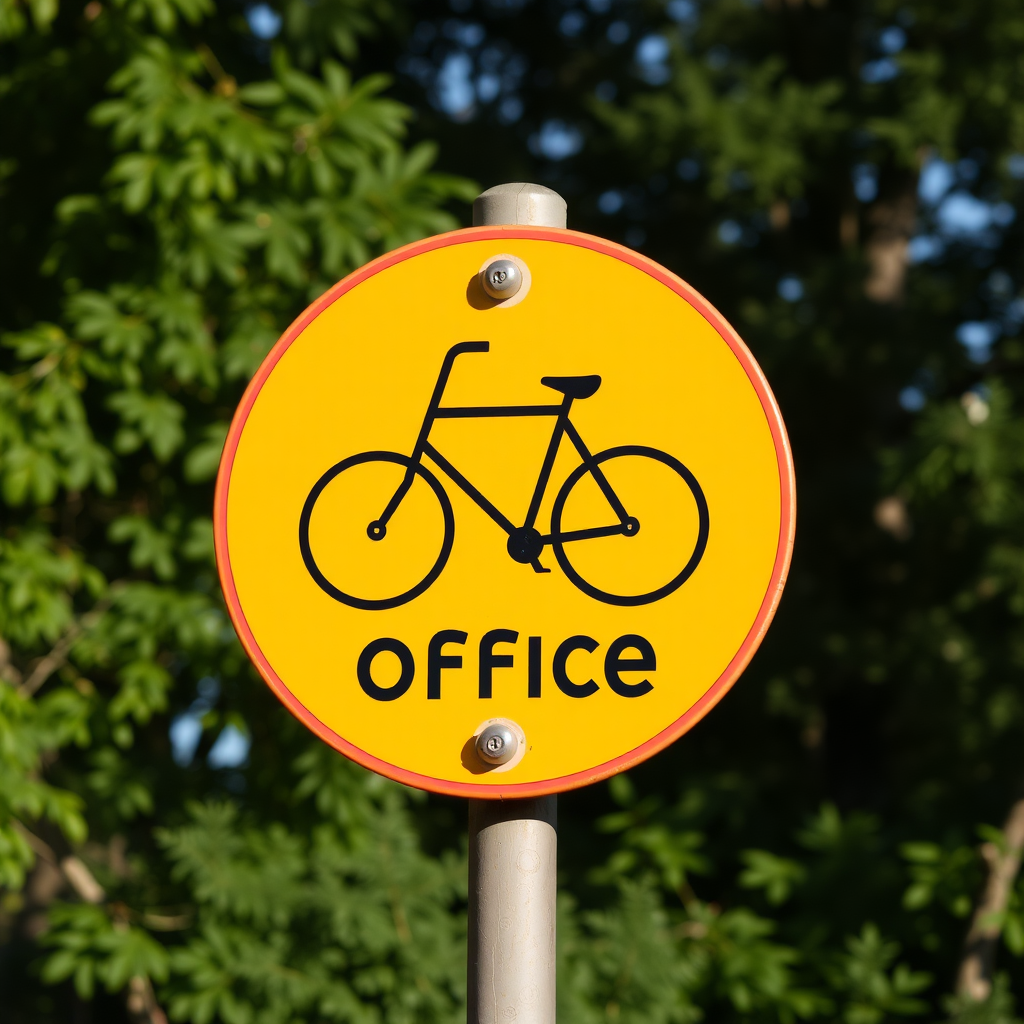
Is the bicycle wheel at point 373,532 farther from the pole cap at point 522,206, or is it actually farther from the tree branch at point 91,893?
the tree branch at point 91,893

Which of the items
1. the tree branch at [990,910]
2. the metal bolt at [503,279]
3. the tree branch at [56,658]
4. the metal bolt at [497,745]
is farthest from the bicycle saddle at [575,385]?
the tree branch at [990,910]

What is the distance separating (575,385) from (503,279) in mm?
148

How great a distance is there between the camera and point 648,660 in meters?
1.24

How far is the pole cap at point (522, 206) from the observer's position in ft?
4.43

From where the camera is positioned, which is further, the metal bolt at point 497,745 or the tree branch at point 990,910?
the tree branch at point 990,910

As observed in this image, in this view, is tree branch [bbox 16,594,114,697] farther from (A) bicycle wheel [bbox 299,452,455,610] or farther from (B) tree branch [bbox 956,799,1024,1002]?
(B) tree branch [bbox 956,799,1024,1002]

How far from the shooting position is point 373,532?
4.28ft

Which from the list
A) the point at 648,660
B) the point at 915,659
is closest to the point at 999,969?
the point at 915,659

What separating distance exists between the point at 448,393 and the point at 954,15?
4.52m

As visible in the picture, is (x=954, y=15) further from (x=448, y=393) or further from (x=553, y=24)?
(x=448, y=393)

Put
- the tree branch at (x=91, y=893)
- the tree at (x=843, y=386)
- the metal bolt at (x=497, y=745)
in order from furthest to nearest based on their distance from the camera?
1. the tree at (x=843, y=386)
2. the tree branch at (x=91, y=893)
3. the metal bolt at (x=497, y=745)

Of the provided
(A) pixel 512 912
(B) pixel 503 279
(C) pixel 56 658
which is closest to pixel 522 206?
(B) pixel 503 279

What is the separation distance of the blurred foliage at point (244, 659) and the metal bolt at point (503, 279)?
1.79 m

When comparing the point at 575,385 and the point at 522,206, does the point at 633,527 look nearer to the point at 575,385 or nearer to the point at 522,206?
the point at 575,385
